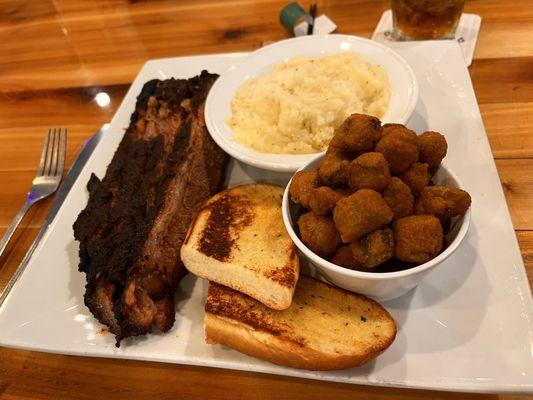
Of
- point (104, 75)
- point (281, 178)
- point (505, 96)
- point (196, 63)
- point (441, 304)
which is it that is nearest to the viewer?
point (441, 304)

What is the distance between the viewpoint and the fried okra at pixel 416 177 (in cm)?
161

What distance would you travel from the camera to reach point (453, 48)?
2.80 m

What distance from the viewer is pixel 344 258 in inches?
63.6

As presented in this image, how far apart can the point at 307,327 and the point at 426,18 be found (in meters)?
2.32

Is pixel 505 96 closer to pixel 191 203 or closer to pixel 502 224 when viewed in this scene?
pixel 502 224

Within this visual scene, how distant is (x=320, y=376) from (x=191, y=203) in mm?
1097

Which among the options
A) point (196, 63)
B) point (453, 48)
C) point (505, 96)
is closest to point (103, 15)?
point (196, 63)

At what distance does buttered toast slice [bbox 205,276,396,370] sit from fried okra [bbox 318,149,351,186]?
516mm

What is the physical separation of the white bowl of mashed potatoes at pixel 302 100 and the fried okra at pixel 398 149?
23.8 inches

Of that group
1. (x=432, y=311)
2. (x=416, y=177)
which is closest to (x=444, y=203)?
(x=416, y=177)

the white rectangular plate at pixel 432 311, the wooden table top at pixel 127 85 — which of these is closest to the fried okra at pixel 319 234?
the white rectangular plate at pixel 432 311

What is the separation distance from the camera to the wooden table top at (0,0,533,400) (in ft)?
6.24

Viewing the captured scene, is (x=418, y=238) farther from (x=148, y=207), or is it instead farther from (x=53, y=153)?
(x=53, y=153)

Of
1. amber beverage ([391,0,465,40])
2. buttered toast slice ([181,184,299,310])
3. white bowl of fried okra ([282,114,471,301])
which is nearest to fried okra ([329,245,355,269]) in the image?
white bowl of fried okra ([282,114,471,301])
